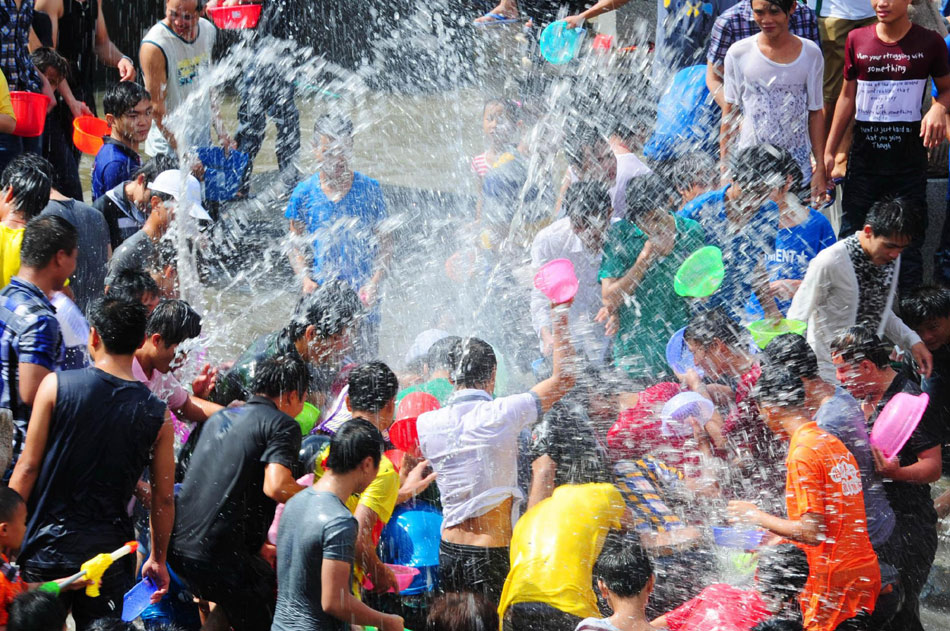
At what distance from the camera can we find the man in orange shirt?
4.08 metres

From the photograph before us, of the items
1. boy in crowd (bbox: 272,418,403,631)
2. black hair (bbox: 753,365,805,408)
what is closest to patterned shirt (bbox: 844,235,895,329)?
black hair (bbox: 753,365,805,408)

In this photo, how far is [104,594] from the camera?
4137 millimetres

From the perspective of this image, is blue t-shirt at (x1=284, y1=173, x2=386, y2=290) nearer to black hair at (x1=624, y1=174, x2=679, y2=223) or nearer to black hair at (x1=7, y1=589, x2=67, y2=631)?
black hair at (x1=624, y1=174, x2=679, y2=223)

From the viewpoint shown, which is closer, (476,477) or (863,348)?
(476,477)

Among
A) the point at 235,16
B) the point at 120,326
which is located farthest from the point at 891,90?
the point at 235,16

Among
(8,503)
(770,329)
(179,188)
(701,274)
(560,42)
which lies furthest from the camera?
(560,42)

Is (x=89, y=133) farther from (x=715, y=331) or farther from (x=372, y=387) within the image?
(x=715, y=331)

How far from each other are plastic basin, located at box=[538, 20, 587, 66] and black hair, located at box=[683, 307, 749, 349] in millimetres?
3797

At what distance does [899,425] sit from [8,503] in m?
3.50

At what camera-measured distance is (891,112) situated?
22.5 ft

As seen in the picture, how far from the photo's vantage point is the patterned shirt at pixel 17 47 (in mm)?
7340

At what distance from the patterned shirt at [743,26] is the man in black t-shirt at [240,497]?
411 cm

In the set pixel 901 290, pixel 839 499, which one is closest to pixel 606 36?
pixel 901 290

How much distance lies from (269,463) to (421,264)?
322cm
